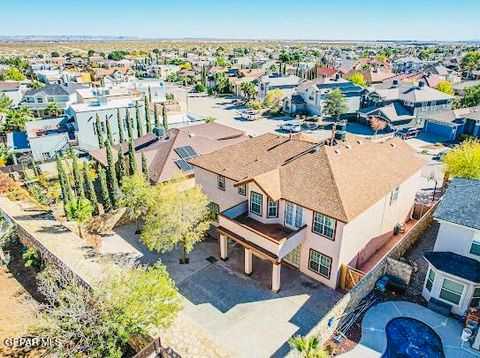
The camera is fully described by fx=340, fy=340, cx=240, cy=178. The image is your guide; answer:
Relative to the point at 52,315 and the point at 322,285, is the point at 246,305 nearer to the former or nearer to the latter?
the point at 322,285

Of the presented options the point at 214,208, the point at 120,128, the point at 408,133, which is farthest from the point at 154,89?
the point at 214,208

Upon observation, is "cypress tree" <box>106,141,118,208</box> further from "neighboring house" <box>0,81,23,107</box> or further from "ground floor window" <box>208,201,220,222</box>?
"neighboring house" <box>0,81,23,107</box>

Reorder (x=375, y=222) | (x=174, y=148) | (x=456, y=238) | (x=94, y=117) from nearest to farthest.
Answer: (x=456, y=238), (x=375, y=222), (x=174, y=148), (x=94, y=117)

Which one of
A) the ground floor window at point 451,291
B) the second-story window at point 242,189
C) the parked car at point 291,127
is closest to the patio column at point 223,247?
the second-story window at point 242,189

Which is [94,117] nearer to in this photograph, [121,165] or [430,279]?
[121,165]

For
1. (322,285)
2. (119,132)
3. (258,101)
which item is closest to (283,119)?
(258,101)

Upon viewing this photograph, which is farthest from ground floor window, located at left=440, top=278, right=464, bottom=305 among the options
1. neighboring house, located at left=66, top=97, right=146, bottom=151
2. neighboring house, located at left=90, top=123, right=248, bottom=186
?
neighboring house, located at left=66, top=97, right=146, bottom=151

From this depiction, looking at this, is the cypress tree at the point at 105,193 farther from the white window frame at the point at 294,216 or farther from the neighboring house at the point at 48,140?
the white window frame at the point at 294,216
